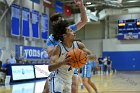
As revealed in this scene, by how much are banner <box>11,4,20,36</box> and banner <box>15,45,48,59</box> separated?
1.32 m

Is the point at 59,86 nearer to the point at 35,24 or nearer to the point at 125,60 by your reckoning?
the point at 35,24

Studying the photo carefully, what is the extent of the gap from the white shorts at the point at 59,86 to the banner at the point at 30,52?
18347 mm

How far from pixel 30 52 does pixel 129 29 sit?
1401cm

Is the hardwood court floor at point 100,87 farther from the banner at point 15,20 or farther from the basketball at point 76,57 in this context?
the basketball at point 76,57

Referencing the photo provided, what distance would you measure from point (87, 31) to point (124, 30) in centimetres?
529

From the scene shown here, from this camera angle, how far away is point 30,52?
23.1 metres

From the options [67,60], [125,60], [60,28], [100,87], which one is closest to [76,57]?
[67,60]

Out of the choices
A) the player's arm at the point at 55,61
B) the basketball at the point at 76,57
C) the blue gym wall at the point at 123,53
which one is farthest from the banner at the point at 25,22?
the basketball at the point at 76,57

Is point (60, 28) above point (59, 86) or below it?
above

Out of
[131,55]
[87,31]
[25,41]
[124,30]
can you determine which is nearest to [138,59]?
[131,55]

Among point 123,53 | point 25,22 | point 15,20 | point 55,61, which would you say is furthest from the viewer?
point 123,53

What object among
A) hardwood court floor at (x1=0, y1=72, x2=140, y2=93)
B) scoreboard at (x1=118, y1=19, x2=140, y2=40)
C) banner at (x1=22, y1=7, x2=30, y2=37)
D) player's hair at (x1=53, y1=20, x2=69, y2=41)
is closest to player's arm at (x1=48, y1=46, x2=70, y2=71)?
player's hair at (x1=53, y1=20, x2=69, y2=41)

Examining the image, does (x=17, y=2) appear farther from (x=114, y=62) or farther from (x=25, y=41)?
(x=114, y=62)

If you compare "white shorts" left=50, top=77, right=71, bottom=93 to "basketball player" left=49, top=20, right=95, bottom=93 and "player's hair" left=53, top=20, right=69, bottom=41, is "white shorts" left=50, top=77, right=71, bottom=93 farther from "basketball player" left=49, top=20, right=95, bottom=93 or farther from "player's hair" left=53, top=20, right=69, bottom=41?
"player's hair" left=53, top=20, right=69, bottom=41
